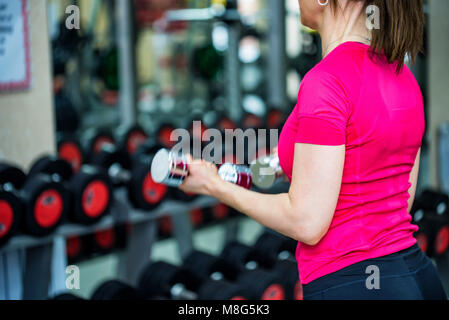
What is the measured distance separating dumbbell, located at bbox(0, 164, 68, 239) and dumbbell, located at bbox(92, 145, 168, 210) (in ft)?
0.89

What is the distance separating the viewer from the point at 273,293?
1.56 meters

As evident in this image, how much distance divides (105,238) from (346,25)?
2.15 meters

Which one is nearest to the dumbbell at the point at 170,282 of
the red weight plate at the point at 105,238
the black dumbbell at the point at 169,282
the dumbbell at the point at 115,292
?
the black dumbbell at the point at 169,282

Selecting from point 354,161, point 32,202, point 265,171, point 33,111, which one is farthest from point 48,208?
point 354,161

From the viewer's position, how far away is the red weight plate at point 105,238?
2.60 m

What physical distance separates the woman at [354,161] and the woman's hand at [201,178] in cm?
4

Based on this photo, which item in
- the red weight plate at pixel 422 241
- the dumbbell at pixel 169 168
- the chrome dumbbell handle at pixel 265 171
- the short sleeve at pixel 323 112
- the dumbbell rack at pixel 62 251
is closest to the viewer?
the short sleeve at pixel 323 112

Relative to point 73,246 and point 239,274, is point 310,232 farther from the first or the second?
point 73,246

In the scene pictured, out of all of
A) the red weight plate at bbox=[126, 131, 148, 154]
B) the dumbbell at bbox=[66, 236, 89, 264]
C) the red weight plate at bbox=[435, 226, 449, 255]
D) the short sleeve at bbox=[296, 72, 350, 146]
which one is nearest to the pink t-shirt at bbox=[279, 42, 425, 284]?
the short sleeve at bbox=[296, 72, 350, 146]

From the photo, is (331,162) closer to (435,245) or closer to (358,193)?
(358,193)

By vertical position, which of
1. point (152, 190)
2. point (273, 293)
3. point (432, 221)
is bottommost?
point (273, 293)

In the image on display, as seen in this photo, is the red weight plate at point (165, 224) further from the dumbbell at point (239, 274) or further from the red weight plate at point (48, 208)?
the red weight plate at point (48, 208)
